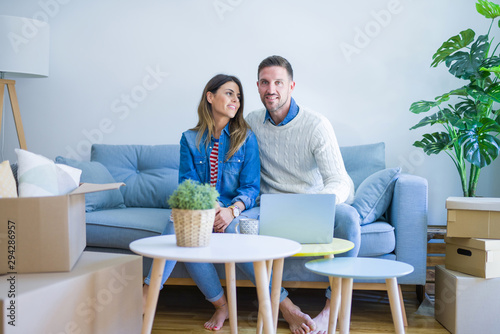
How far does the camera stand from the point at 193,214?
1254 millimetres

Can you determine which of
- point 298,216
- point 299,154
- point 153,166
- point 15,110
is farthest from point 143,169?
point 298,216

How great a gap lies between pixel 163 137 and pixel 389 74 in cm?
140

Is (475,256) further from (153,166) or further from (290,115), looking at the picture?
(153,166)

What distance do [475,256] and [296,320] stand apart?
74 cm

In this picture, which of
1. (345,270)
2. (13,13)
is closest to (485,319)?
(345,270)

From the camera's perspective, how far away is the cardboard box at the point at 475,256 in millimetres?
1900

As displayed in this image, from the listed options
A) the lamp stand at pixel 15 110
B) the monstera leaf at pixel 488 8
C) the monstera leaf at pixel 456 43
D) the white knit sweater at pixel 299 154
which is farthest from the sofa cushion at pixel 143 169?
the monstera leaf at pixel 488 8

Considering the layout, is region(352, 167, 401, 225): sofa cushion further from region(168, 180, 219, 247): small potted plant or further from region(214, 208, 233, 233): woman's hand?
region(168, 180, 219, 247): small potted plant

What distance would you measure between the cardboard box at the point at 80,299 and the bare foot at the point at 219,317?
18.2 inches

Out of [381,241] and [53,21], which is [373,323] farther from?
[53,21]

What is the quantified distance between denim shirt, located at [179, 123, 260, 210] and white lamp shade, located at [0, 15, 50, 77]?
3.82ft

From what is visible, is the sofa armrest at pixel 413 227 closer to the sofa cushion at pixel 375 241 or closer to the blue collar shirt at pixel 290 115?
the sofa cushion at pixel 375 241

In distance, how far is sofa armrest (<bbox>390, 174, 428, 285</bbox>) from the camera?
85.0 inches

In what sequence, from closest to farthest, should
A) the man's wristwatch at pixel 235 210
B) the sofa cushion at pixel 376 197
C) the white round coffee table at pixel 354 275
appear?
the white round coffee table at pixel 354 275 < the man's wristwatch at pixel 235 210 < the sofa cushion at pixel 376 197
